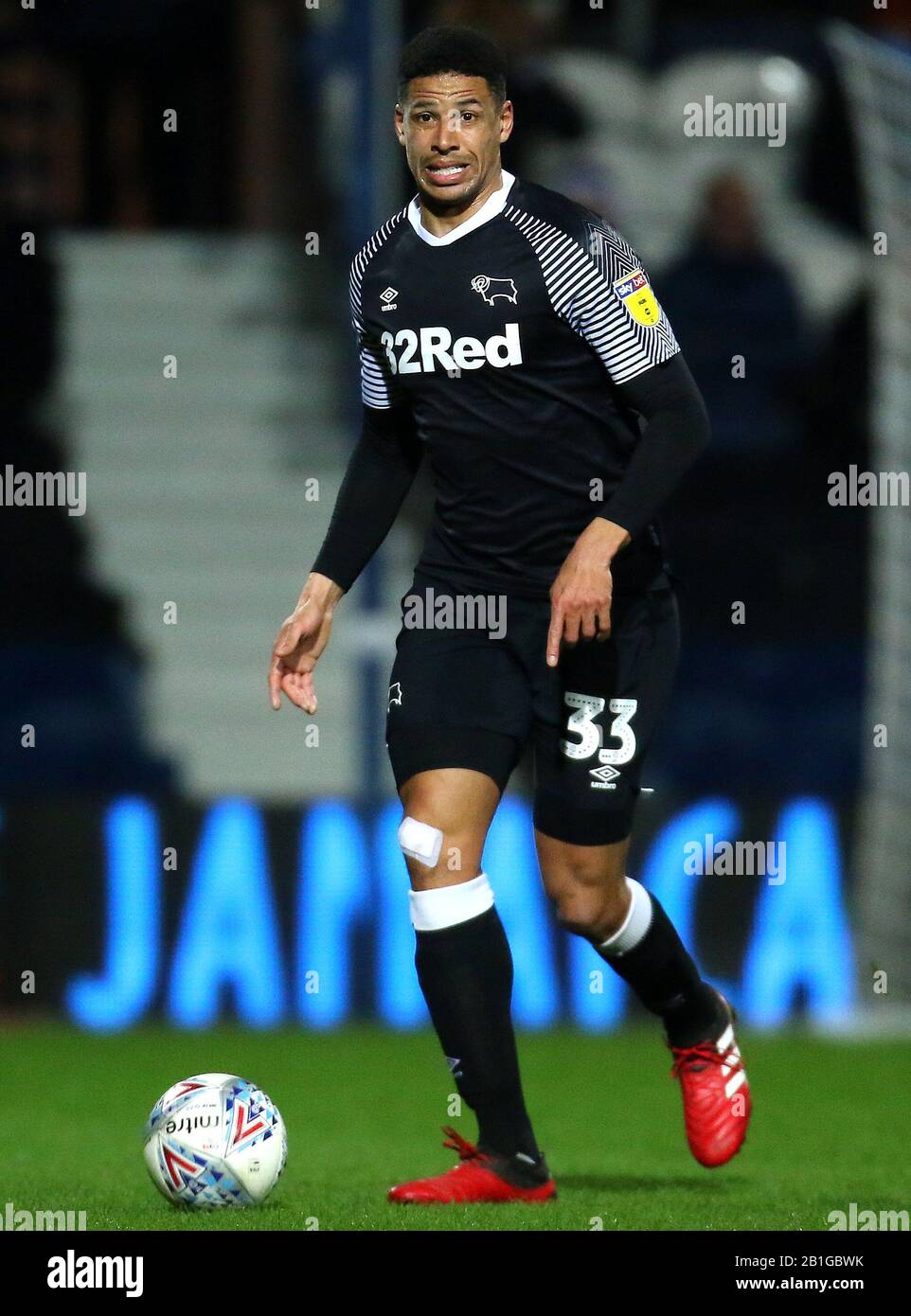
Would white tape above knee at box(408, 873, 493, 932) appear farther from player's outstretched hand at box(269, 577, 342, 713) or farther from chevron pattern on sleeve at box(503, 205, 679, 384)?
chevron pattern on sleeve at box(503, 205, 679, 384)

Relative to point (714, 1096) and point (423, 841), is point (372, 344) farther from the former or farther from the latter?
point (714, 1096)

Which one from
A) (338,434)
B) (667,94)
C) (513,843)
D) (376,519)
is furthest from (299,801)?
(667,94)

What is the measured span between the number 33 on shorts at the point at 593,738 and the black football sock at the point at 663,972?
0.31 m

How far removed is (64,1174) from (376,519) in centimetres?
153

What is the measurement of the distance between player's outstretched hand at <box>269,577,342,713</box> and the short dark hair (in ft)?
3.29

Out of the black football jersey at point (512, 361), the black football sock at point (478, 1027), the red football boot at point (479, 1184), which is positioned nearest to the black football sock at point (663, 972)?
the black football sock at point (478, 1027)

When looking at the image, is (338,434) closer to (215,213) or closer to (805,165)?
(215,213)

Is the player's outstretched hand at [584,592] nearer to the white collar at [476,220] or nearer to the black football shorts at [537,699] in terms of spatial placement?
the black football shorts at [537,699]

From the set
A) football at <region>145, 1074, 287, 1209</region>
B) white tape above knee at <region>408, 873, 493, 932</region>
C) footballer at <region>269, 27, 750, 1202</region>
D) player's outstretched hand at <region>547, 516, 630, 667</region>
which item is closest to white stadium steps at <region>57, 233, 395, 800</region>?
footballer at <region>269, 27, 750, 1202</region>

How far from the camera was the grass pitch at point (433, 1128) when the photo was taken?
14.1 ft

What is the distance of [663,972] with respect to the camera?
4.87 m

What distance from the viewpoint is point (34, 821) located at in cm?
862

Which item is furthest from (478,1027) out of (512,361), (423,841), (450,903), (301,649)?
(512,361)

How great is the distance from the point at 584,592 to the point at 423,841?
0.57 m
